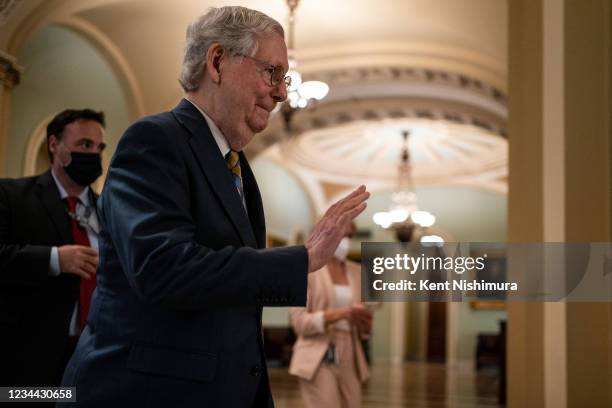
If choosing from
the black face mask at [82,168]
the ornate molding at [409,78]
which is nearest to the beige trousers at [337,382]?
the black face mask at [82,168]

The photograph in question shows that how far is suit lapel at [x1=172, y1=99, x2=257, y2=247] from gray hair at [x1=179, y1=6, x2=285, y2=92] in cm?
12

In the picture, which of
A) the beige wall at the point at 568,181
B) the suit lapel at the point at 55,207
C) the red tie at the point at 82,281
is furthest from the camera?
the beige wall at the point at 568,181

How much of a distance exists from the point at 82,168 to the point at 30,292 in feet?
1.71

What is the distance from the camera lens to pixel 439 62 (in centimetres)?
955

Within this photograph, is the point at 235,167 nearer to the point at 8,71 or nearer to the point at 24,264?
the point at 24,264

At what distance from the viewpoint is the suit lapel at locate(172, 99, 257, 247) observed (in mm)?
1501

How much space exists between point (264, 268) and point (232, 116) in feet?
1.35

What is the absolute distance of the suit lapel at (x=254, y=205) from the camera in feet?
5.59

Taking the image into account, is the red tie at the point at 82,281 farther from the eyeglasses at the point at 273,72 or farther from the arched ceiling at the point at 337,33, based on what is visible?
the arched ceiling at the point at 337,33

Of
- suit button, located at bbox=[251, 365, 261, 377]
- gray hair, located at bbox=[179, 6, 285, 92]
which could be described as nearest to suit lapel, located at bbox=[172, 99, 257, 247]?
gray hair, located at bbox=[179, 6, 285, 92]

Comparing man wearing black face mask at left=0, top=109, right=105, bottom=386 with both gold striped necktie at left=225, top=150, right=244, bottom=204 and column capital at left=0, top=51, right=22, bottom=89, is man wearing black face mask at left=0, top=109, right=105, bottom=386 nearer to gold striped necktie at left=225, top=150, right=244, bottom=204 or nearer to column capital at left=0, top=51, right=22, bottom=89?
gold striped necktie at left=225, top=150, right=244, bottom=204

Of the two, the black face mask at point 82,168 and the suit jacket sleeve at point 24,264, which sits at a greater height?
the black face mask at point 82,168

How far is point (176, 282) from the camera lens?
1312 millimetres

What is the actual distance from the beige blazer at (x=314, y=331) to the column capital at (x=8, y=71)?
3763 mm
